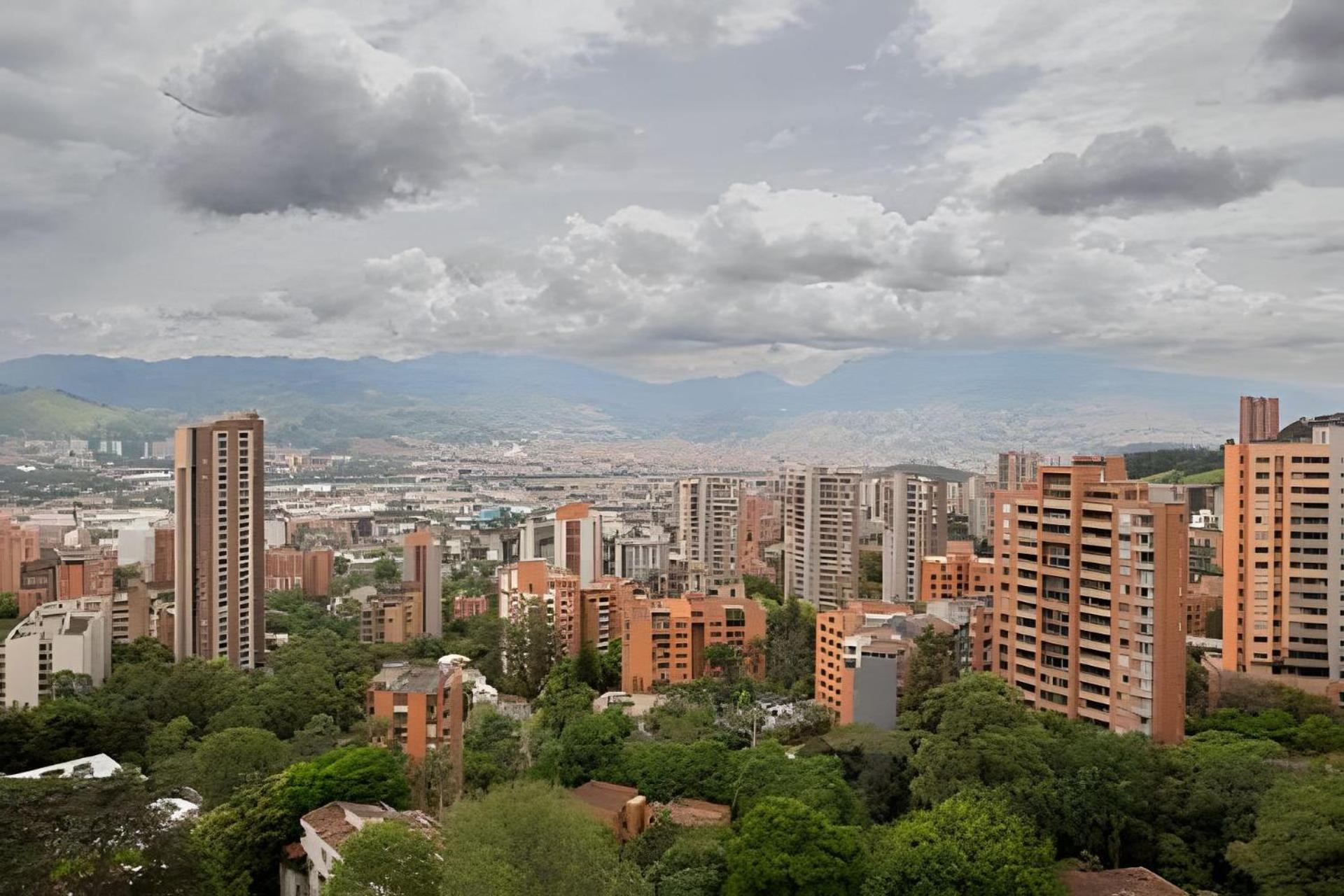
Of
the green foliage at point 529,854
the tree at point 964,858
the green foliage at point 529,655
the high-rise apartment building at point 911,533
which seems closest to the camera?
the green foliage at point 529,854

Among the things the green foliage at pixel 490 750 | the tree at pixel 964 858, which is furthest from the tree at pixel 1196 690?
the green foliage at pixel 490 750

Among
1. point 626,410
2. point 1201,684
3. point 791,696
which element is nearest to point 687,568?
point 791,696

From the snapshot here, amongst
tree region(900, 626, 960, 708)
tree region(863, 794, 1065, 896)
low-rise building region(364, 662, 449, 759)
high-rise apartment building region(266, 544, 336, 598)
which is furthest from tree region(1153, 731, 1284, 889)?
high-rise apartment building region(266, 544, 336, 598)

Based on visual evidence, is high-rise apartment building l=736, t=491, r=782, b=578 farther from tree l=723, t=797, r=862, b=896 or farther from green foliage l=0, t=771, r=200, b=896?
green foliage l=0, t=771, r=200, b=896

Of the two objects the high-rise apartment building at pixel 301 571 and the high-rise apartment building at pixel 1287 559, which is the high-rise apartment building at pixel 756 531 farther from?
the high-rise apartment building at pixel 1287 559

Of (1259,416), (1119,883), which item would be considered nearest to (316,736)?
(1119,883)

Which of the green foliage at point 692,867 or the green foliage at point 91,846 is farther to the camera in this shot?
the green foliage at point 692,867

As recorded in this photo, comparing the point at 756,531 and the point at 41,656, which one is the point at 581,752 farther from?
the point at 756,531
